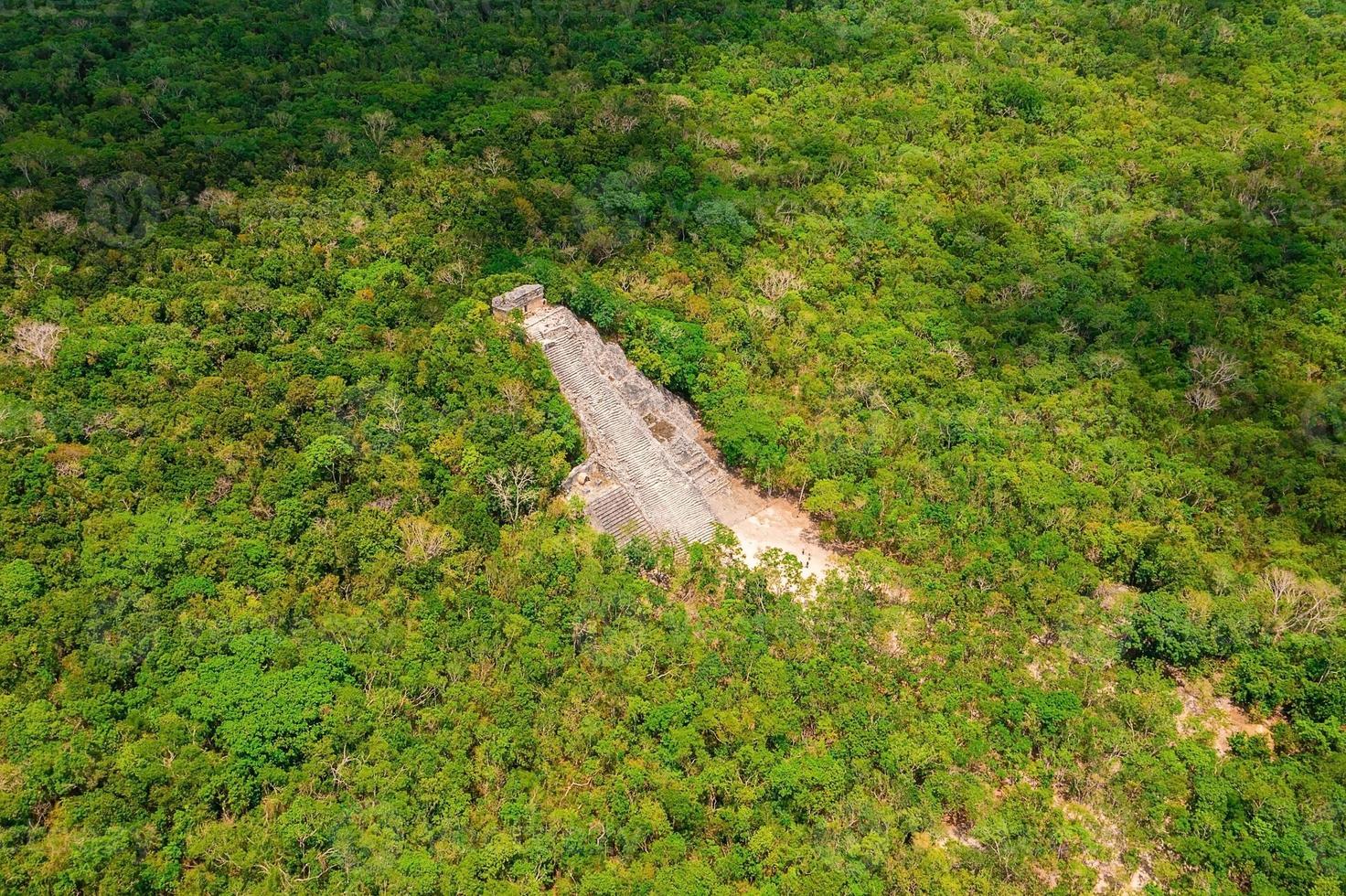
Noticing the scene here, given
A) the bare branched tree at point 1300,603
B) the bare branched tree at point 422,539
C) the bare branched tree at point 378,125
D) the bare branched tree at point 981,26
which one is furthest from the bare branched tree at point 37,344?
the bare branched tree at point 981,26

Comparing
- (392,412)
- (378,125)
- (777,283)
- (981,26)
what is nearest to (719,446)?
(777,283)

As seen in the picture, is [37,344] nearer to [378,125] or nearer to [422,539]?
[422,539]

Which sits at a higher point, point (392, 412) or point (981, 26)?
point (981, 26)

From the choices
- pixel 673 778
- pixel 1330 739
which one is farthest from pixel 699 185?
pixel 1330 739

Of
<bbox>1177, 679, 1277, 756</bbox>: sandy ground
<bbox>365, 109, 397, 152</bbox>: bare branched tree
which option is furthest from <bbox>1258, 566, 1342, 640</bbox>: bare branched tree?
<bbox>365, 109, 397, 152</bbox>: bare branched tree

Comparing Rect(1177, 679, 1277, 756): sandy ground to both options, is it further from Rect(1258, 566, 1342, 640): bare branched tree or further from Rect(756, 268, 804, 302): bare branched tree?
Rect(756, 268, 804, 302): bare branched tree

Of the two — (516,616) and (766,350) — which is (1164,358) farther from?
(516,616)

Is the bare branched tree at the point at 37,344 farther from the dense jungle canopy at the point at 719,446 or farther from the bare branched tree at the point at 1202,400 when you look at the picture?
the bare branched tree at the point at 1202,400

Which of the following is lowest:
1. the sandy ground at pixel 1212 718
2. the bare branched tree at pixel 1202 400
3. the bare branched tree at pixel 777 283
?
the sandy ground at pixel 1212 718
